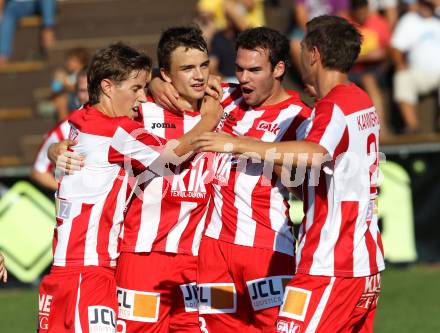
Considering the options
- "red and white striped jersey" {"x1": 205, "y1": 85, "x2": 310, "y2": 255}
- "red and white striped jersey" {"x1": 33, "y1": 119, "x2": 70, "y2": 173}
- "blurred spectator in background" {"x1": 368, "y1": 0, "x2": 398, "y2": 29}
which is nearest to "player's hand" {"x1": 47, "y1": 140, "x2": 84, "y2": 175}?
"red and white striped jersey" {"x1": 205, "y1": 85, "x2": 310, "y2": 255}

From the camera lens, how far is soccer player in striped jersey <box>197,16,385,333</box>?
6.44 metres

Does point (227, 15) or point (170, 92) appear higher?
point (227, 15)

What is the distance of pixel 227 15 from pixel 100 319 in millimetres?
8481

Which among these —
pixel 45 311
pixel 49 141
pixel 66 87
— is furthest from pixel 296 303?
pixel 66 87

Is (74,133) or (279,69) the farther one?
(279,69)

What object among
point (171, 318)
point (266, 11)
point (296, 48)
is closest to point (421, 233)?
point (296, 48)

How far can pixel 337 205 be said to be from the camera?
21.5ft

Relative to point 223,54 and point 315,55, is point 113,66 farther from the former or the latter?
point 223,54

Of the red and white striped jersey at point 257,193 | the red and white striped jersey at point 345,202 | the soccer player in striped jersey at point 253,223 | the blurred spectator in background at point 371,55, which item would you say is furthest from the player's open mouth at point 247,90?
the blurred spectator in background at point 371,55

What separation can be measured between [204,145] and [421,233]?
287 inches

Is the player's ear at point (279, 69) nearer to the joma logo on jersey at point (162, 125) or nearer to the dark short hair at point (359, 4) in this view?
the joma logo on jersey at point (162, 125)

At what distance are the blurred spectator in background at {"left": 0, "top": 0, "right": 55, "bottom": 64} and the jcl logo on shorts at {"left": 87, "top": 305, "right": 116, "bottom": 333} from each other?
9732 mm

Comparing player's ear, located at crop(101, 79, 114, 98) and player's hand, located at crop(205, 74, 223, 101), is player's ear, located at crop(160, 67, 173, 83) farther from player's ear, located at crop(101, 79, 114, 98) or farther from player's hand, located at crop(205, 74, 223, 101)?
player's ear, located at crop(101, 79, 114, 98)

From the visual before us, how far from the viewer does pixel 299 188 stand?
7.11m
